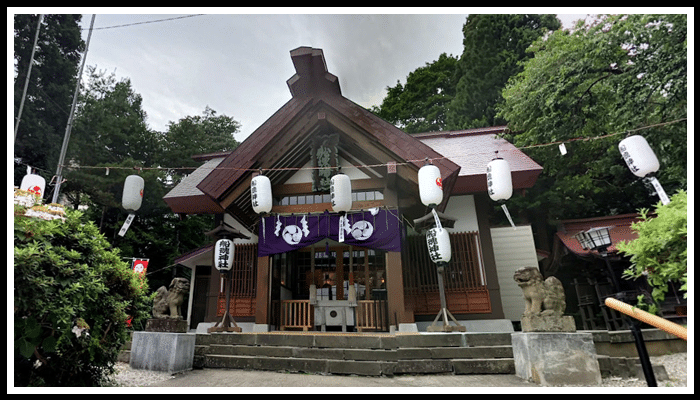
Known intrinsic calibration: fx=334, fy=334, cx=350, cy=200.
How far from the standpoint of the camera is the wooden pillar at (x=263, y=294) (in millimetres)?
8383

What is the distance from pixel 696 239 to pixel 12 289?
6124 mm

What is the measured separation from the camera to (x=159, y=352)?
18.5 ft

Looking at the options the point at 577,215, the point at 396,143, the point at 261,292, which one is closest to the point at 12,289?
the point at 261,292

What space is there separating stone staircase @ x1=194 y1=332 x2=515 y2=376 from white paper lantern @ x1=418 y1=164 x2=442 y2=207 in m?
2.67

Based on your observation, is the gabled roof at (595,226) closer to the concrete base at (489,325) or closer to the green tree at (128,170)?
the concrete base at (489,325)

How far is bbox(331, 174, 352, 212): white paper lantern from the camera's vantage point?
296 inches

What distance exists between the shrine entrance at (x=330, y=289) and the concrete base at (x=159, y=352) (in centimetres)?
306

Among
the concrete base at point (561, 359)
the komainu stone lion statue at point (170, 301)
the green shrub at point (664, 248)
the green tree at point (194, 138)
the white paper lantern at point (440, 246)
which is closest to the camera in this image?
the green shrub at point (664, 248)

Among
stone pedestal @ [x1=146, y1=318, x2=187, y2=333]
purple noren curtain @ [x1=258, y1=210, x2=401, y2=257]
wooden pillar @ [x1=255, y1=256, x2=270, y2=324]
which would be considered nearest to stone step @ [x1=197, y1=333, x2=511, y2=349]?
stone pedestal @ [x1=146, y1=318, x2=187, y2=333]

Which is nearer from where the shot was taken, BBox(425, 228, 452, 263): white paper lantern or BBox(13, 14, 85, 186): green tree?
BBox(425, 228, 452, 263): white paper lantern

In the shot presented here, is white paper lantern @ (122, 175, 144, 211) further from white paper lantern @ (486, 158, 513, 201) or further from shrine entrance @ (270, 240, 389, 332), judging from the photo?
white paper lantern @ (486, 158, 513, 201)

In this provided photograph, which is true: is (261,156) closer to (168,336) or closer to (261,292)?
(261,292)

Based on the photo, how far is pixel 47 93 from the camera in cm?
1367

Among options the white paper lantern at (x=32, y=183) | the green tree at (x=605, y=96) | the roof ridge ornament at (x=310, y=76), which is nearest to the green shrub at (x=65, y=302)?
the white paper lantern at (x=32, y=183)
